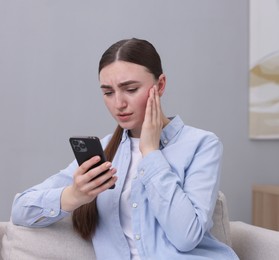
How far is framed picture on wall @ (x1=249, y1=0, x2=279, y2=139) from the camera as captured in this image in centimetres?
250

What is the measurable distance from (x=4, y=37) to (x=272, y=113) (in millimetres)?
1267

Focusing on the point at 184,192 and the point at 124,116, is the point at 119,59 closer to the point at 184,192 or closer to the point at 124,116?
the point at 124,116

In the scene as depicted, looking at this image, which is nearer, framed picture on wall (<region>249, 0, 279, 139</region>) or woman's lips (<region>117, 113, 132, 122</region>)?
woman's lips (<region>117, 113, 132, 122</region>)

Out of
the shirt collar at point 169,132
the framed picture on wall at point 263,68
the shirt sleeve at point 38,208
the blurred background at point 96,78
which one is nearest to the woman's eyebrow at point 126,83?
the shirt collar at point 169,132

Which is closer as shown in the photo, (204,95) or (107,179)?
(107,179)

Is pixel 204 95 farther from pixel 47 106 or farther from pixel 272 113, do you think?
pixel 47 106

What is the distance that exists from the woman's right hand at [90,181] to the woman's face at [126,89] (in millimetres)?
150

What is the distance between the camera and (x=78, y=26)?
7.32 feet

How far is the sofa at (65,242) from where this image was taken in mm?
1355

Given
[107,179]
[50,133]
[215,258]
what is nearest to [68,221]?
[107,179]

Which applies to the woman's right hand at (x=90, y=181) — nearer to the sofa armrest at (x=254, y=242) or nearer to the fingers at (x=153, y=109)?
the fingers at (x=153, y=109)

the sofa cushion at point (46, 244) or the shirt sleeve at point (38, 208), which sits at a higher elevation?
the shirt sleeve at point (38, 208)

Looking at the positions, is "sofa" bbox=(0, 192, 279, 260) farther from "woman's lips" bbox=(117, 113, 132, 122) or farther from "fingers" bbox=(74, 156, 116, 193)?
"woman's lips" bbox=(117, 113, 132, 122)

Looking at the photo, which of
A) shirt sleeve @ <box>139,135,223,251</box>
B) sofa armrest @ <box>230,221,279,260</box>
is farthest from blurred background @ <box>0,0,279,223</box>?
shirt sleeve @ <box>139,135,223,251</box>
